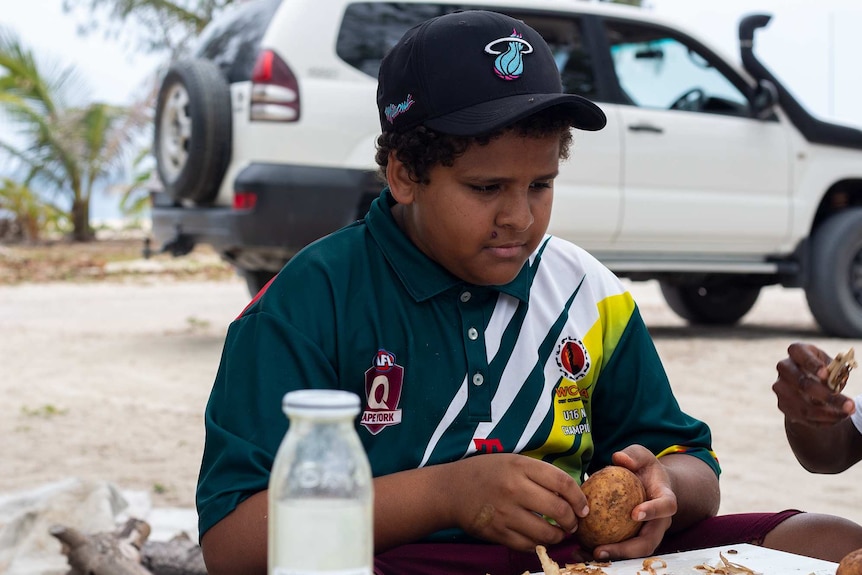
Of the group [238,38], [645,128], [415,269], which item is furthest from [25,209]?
[415,269]

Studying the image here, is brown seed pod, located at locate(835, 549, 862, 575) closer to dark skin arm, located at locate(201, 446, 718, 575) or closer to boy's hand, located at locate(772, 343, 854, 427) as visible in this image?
dark skin arm, located at locate(201, 446, 718, 575)

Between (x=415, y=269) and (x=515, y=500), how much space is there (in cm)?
55

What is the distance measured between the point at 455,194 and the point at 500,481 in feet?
1.93

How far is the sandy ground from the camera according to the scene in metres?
4.87

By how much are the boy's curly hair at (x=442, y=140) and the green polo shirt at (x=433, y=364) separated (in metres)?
0.14

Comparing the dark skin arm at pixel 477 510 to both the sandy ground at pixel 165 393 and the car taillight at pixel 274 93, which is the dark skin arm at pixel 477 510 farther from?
the car taillight at pixel 274 93

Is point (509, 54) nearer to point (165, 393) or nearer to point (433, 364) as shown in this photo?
point (433, 364)

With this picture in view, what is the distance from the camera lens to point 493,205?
2029 mm

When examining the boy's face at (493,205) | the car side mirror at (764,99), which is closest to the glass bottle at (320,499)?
the boy's face at (493,205)

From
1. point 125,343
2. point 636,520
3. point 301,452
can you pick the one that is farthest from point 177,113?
point 301,452

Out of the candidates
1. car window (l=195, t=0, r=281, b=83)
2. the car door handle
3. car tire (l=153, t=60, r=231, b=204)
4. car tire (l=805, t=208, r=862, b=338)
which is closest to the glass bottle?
car tire (l=153, t=60, r=231, b=204)

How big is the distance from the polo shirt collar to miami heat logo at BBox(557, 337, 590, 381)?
0.12 meters

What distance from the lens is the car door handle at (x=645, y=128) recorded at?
7496 millimetres

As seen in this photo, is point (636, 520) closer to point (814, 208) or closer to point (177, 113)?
point (177, 113)
